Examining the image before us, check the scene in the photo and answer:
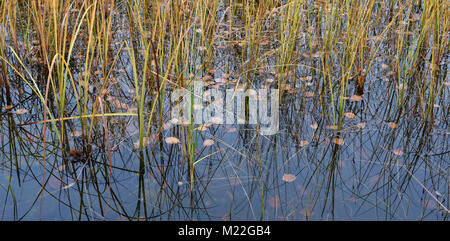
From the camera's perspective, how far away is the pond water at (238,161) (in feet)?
5.60

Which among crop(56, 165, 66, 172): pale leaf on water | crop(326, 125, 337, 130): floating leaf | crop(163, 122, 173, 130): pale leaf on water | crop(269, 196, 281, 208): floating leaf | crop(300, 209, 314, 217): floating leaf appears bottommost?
crop(300, 209, 314, 217): floating leaf

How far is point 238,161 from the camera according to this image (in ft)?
6.56

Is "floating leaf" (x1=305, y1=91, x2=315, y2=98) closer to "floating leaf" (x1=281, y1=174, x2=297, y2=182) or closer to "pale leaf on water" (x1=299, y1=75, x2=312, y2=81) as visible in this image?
"pale leaf on water" (x1=299, y1=75, x2=312, y2=81)

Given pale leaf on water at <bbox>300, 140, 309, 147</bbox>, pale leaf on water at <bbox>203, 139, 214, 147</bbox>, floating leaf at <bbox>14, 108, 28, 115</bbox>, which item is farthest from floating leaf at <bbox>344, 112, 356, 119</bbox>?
floating leaf at <bbox>14, 108, 28, 115</bbox>

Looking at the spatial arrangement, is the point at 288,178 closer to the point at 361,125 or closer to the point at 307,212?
the point at 307,212

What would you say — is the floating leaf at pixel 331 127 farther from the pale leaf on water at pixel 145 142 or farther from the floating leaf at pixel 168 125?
the pale leaf on water at pixel 145 142

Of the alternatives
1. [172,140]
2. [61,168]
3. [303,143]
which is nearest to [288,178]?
[303,143]

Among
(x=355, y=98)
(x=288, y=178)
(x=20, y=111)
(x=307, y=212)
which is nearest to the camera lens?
(x=307, y=212)

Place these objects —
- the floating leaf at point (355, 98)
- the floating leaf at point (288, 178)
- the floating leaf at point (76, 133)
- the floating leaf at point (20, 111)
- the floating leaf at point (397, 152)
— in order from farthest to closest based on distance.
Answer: the floating leaf at point (355, 98)
the floating leaf at point (20, 111)
the floating leaf at point (76, 133)
the floating leaf at point (397, 152)
the floating leaf at point (288, 178)

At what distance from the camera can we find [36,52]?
314cm

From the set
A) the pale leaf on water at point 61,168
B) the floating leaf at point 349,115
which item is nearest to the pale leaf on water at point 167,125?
the pale leaf on water at point 61,168

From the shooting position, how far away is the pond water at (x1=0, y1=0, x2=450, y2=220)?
1.71 metres

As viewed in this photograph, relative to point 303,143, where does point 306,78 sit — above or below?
above
